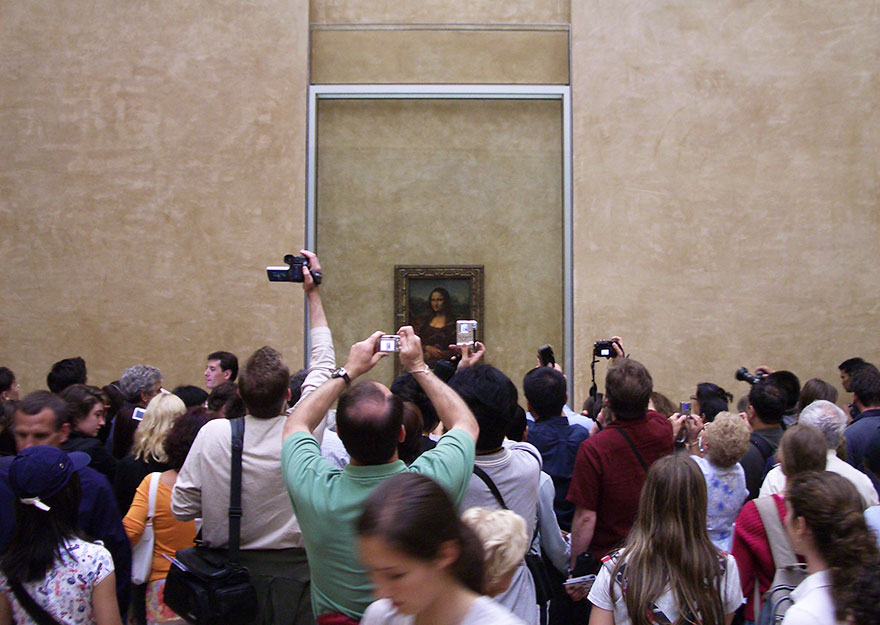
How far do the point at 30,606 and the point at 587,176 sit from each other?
34.2 ft

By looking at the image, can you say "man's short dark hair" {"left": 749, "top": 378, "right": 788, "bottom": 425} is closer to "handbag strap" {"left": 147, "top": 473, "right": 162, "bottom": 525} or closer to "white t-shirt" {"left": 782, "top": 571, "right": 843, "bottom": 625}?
"white t-shirt" {"left": 782, "top": 571, "right": 843, "bottom": 625}

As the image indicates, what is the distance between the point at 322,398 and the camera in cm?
302

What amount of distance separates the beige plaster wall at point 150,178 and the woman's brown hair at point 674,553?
9.51 meters

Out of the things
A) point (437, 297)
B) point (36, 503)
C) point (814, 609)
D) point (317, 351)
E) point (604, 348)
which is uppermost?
point (437, 297)

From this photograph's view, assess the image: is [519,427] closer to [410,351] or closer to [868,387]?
[410,351]

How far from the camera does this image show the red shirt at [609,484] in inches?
168

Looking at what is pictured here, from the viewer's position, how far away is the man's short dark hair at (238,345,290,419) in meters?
3.57

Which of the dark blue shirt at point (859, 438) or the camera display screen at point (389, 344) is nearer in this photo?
the camera display screen at point (389, 344)

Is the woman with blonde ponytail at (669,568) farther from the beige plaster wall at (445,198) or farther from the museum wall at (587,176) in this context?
the beige plaster wall at (445,198)

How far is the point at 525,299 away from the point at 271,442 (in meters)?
9.45

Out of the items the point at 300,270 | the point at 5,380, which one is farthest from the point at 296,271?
the point at 5,380

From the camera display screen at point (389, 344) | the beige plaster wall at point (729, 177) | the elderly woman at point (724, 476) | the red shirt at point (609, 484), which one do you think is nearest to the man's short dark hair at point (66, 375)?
the red shirt at point (609, 484)

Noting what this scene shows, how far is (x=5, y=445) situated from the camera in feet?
17.6

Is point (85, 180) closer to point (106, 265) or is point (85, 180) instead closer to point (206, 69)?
point (106, 265)
